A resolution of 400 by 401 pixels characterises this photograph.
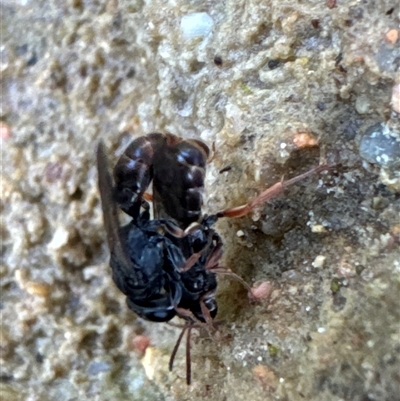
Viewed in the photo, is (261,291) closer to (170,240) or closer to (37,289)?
(170,240)

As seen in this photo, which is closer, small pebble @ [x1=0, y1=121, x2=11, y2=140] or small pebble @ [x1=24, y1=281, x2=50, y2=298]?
small pebble @ [x1=24, y1=281, x2=50, y2=298]

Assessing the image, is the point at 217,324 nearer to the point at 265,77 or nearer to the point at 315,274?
the point at 315,274

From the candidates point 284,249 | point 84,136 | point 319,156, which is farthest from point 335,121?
point 84,136

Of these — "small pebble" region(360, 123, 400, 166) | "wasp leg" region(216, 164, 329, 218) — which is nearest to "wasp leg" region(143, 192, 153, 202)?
"wasp leg" region(216, 164, 329, 218)

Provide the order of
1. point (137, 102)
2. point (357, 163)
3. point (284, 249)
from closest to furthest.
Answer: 1. point (357, 163)
2. point (284, 249)
3. point (137, 102)

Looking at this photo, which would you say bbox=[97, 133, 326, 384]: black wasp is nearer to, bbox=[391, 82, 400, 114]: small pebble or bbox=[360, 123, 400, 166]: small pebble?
bbox=[360, 123, 400, 166]: small pebble

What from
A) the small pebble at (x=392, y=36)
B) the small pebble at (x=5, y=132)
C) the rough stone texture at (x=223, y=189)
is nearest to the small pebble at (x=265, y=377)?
the rough stone texture at (x=223, y=189)

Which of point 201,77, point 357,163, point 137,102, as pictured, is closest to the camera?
point 357,163
